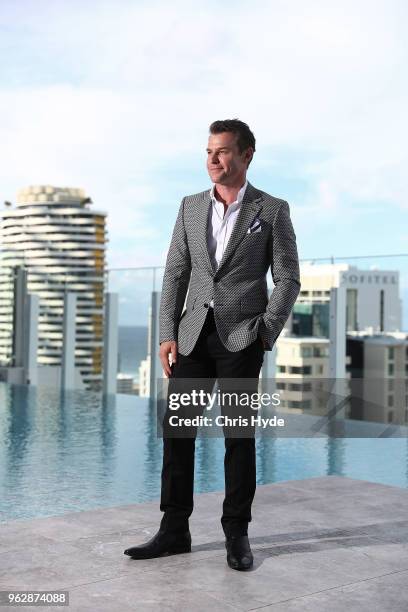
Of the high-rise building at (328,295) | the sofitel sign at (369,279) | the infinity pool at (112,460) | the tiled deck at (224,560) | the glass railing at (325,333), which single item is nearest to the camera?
the tiled deck at (224,560)

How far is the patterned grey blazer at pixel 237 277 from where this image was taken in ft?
6.66

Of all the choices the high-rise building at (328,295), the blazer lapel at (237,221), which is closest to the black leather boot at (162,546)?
the blazer lapel at (237,221)

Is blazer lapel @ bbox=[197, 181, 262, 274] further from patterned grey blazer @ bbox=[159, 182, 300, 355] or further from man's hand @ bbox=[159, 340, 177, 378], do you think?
man's hand @ bbox=[159, 340, 177, 378]

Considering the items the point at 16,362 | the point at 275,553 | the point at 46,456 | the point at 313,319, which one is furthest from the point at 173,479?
the point at 16,362

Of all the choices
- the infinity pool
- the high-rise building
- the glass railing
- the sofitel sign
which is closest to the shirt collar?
the infinity pool

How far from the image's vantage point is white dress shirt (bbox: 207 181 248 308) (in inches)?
82.0

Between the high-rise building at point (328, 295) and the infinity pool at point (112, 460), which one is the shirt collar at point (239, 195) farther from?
the high-rise building at point (328, 295)

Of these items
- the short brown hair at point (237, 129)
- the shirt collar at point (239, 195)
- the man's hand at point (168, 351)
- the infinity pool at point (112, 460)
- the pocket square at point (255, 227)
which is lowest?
the infinity pool at point (112, 460)

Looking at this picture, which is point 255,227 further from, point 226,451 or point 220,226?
point 226,451

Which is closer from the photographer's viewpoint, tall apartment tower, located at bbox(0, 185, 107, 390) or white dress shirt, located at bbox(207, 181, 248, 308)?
white dress shirt, located at bbox(207, 181, 248, 308)

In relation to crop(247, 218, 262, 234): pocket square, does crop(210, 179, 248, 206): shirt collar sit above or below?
above

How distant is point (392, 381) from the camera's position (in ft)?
21.4

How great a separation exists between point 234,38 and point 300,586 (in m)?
12.8

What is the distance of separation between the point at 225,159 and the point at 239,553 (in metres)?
0.93
